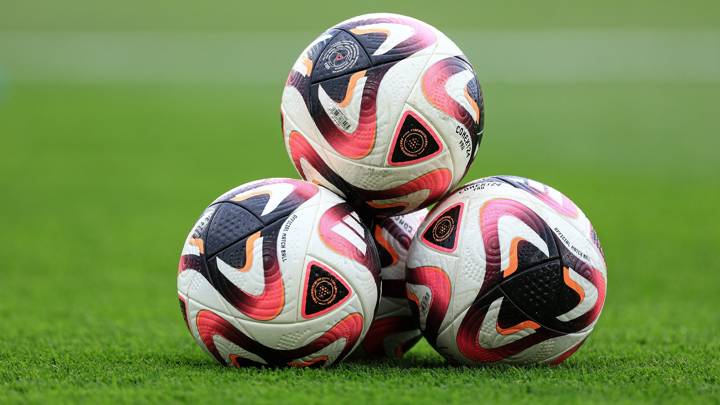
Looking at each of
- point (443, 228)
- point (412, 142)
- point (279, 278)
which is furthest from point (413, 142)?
point (279, 278)

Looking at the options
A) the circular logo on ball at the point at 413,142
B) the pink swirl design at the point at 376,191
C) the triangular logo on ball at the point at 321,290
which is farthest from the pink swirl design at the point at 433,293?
the circular logo on ball at the point at 413,142

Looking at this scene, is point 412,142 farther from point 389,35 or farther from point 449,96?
point 389,35

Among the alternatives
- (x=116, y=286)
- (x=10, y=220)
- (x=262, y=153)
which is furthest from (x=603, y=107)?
(x=116, y=286)

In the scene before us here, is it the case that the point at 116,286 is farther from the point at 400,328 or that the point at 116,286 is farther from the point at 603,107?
the point at 603,107

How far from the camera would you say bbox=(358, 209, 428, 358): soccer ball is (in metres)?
4.74

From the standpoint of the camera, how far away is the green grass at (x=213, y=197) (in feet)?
13.4

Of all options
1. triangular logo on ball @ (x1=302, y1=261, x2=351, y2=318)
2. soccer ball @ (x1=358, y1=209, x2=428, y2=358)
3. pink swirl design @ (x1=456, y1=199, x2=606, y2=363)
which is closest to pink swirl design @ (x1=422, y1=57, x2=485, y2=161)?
pink swirl design @ (x1=456, y1=199, x2=606, y2=363)

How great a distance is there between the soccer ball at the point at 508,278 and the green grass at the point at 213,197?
0.47 feet

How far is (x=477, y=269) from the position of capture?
432cm

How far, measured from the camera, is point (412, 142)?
14.2 ft

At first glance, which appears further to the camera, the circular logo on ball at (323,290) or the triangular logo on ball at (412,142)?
the triangular logo on ball at (412,142)

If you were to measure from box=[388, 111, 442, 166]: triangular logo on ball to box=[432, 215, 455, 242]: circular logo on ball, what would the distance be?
32cm

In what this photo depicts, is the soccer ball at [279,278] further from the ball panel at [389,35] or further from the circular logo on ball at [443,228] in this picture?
the ball panel at [389,35]

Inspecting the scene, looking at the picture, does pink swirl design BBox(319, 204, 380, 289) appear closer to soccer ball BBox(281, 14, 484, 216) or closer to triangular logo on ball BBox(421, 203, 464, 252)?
soccer ball BBox(281, 14, 484, 216)
